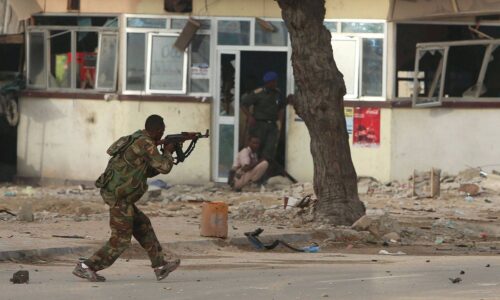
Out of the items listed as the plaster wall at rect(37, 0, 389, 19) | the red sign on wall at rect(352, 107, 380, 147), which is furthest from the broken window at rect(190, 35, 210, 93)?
the red sign on wall at rect(352, 107, 380, 147)

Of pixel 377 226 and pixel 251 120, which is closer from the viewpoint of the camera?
pixel 377 226

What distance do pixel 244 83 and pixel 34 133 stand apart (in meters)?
3.90

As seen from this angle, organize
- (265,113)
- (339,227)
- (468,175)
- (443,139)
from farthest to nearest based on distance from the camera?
(265,113), (443,139), (468,175), (339,227)

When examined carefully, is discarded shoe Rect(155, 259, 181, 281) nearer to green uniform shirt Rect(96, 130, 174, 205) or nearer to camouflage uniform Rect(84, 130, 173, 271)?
camouflage uniform Rect(84, 130, 173, 271)

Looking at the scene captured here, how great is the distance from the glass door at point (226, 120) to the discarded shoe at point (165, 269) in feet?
37.9

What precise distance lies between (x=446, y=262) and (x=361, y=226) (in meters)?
3.15

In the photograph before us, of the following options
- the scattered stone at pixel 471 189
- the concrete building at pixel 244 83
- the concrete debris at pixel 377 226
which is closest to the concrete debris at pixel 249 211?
the concrete debris at pixel 377 226

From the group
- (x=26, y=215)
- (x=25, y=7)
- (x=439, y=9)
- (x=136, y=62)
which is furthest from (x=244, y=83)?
(x=26, y=215)

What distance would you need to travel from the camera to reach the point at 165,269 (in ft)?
37.2

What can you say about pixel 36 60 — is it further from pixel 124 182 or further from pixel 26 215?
pixel 124 182

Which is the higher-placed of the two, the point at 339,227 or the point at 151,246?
the point at 151,246

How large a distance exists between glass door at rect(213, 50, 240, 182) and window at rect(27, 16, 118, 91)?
1.92m

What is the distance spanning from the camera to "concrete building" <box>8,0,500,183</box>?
22391mm

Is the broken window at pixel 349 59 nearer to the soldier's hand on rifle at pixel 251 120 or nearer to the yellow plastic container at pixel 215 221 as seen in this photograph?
the soldier's hand on rifle at pixel 251 120
